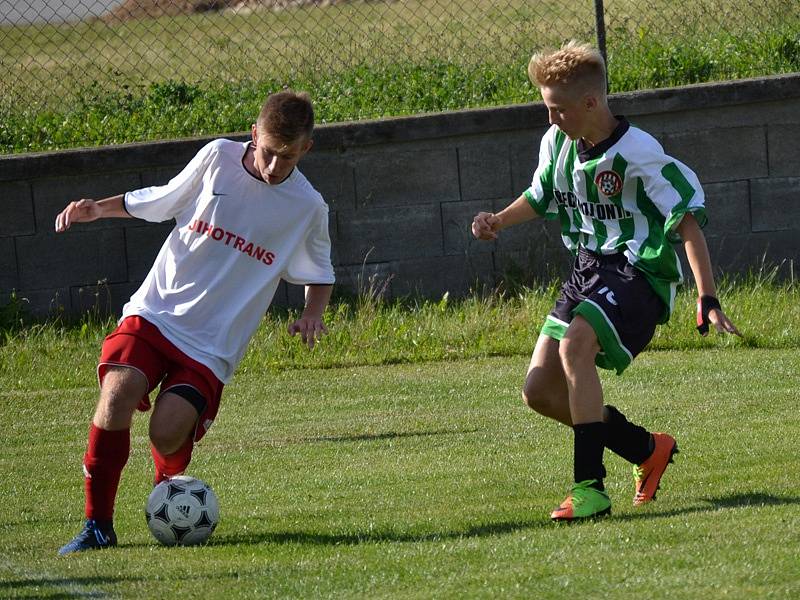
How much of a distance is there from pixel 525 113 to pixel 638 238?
19.1 ft

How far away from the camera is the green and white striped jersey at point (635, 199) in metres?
4.99

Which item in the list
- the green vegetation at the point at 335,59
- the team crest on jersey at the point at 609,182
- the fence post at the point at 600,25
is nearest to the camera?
the team crest on jersey at the point at 609,182

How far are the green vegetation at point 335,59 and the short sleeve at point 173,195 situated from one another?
6.11m

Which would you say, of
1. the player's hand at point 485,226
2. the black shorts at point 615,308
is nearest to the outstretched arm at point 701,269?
the black shorts at point 615,308

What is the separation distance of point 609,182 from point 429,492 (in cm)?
158

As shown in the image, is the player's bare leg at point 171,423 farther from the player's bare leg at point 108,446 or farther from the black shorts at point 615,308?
the black shorts at point 615,308

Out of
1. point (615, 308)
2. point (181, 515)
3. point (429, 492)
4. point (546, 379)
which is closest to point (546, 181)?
point (615, 308)

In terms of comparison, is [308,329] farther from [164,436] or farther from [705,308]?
[705,308]

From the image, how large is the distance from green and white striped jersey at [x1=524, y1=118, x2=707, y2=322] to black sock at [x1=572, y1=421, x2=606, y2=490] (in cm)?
55

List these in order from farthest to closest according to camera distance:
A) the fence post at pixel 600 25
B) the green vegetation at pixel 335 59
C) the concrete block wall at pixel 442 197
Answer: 1. the green vegetation at pixel 335 59
2. the fence post at pixel 600 25
3. the concrete block wall at pixel 442 197

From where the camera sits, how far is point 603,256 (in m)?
5.19

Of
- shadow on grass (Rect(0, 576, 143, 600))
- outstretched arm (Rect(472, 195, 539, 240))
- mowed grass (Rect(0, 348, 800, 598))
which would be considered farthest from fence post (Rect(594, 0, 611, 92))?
shadow on grass (Rect(0, 576, 143, 600))

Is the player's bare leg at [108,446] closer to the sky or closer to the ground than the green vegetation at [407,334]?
closer to the sky

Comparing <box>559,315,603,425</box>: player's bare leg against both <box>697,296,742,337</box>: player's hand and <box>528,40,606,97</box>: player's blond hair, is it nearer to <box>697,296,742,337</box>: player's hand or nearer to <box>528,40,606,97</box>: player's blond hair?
<box>697,296,742,337</box>: player's hand
